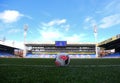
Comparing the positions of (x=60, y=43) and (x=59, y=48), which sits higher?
(x=60, y=43)

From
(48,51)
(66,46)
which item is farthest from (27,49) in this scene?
(66,46)

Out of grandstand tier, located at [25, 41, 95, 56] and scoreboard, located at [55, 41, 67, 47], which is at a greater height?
scoreboard, located at [55, 41, 67, 47]

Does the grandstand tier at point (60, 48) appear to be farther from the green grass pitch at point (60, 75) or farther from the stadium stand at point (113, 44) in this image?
the green grass pitch at point (60, 75)

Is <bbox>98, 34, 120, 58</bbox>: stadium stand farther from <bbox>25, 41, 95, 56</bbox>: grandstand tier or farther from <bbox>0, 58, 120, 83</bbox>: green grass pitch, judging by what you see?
<bbox>0, 58, 120, 83</bbox>: green grass pitch

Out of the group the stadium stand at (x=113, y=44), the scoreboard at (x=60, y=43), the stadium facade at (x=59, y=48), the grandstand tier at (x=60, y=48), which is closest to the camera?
the stadium stand at (x=113, y=44)

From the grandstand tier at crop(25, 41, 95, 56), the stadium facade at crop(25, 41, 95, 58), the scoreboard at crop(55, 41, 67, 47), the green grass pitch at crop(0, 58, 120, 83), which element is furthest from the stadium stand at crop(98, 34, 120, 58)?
the green grass pitch at crop(0, 58, 120, 83)

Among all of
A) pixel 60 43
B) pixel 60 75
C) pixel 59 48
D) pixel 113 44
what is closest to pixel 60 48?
pixel 59 48

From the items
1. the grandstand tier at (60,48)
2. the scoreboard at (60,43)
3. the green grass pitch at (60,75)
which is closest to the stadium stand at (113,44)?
the grandstand tier at (60,48)

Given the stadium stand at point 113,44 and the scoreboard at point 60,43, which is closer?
the stadium stand at point 113,44

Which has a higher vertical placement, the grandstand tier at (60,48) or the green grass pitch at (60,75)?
the grandstand tier at (60,48)

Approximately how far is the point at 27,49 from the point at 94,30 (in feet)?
103

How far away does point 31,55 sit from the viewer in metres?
92.4

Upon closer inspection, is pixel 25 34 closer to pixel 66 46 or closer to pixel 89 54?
pixel 66 46

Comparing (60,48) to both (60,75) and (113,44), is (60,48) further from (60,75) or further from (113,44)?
(60,75)
